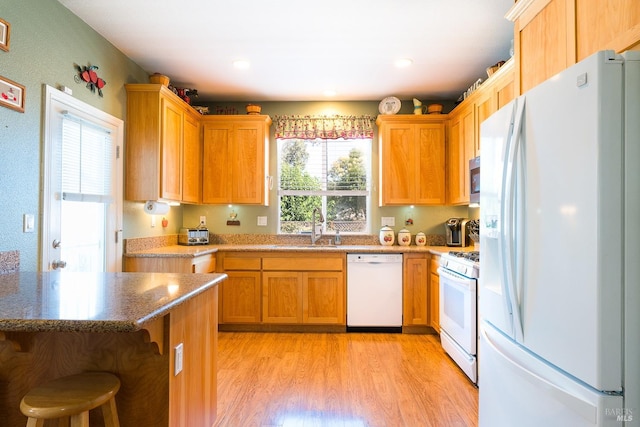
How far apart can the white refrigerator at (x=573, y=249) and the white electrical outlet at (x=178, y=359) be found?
136 centimetres

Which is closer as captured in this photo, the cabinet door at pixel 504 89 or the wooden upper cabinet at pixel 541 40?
the wooden upper cabinet at pixel 541 40

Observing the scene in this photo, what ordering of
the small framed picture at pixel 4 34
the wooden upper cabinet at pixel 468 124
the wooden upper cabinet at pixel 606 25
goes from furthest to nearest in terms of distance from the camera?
the wooden upper cabinet at pixel 468 124 → the small framed picture at pixel 4 34 → the wooden upper cabinet at pixel 606 25

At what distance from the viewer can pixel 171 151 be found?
131 inches

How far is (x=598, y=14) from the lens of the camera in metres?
1.34

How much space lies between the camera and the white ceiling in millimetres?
2391

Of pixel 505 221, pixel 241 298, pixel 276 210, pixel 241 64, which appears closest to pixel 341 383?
pixel 241 298

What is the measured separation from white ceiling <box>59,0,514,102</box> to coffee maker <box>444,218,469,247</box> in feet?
4.84

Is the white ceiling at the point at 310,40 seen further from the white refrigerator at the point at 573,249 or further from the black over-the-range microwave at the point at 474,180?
the white refrigerator at the point at 573,249

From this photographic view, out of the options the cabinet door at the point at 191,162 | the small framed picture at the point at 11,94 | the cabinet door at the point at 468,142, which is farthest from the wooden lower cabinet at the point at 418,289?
the small framed picture at the point at 11,94

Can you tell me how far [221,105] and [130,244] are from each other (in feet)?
6.59

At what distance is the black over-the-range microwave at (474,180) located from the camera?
2996mm

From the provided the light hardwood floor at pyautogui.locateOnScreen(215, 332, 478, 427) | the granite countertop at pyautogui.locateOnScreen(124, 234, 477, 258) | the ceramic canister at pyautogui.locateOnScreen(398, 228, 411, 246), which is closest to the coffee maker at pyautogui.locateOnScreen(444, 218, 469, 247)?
the granite countertop at pyautogui.locateOnScreen(124, 234, 477, 258)

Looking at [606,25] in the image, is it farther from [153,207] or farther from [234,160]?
[234,160]

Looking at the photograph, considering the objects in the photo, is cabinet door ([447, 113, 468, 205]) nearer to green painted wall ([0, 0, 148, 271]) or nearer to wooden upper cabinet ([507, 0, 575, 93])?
wooden upper cabinet ([507, 0, 575, 93])
